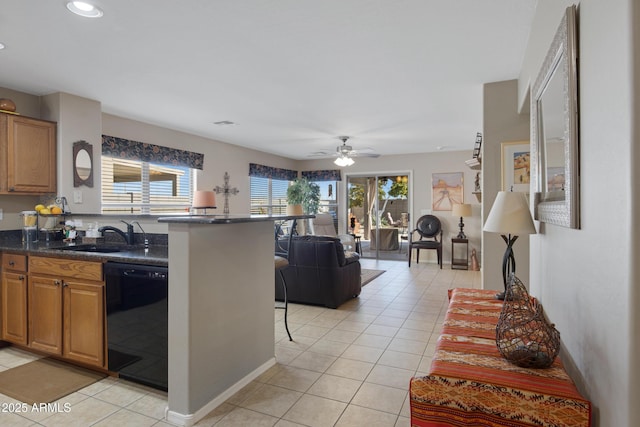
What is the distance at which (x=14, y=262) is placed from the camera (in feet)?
9.90

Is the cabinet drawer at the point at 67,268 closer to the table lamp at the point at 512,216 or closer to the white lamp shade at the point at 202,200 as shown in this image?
the white lamp shade at the point at 202,200

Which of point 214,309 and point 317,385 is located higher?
point 214,309

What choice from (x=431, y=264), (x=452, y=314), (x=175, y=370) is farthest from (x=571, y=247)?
(x=431, y=264)

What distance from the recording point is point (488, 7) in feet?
7.55

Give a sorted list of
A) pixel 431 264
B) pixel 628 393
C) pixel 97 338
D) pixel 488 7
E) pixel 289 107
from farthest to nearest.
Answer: pixel 431 264
pixel 289 107
pixel 97 338
pixel 488 7
pixel 628 393

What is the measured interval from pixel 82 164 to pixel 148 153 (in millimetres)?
1302

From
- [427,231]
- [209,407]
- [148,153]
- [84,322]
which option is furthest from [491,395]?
[427,231]

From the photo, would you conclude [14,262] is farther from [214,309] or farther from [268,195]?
[268,195]

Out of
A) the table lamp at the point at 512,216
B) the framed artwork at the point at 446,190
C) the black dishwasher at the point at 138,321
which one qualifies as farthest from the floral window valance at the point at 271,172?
the table lamp at the point at 512,216

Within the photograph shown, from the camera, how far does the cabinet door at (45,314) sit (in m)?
2.72

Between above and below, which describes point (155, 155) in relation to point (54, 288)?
above

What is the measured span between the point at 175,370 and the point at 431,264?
6.51m

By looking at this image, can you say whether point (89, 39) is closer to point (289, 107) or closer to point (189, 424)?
point (289, 107)

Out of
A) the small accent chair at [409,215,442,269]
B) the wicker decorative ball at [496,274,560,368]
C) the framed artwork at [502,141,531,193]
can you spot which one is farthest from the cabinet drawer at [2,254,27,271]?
the small accent chair at [409,215,442,269]
